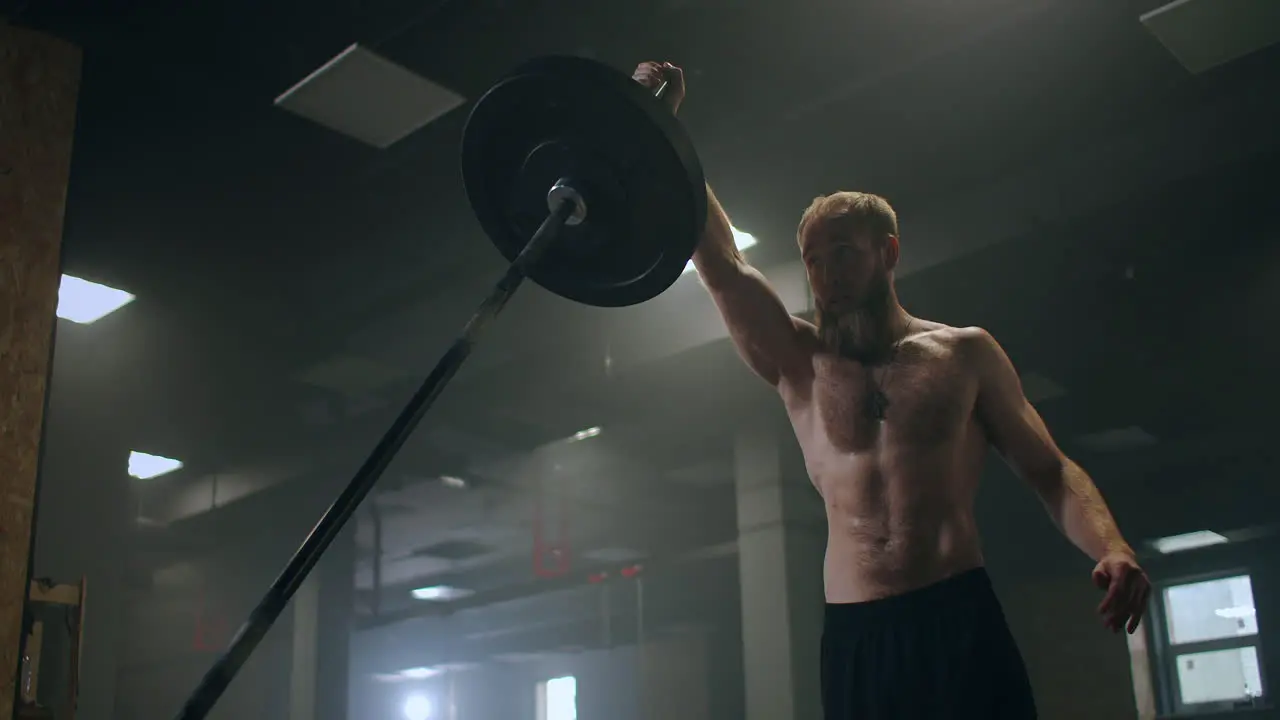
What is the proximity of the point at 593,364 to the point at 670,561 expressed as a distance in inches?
102

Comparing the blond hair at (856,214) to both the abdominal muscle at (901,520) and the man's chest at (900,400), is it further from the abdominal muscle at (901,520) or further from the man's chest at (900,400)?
the abdominal muscle at (901,520)

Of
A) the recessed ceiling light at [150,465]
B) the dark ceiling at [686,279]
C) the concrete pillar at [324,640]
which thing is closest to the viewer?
the dark ceiling at [686,279]

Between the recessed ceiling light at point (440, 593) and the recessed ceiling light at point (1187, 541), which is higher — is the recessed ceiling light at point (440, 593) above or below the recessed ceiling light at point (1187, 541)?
above

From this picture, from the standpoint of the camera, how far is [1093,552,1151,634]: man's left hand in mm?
1277

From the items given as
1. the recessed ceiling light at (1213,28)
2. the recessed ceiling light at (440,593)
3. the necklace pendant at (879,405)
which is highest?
the recessed ceiling light at (1213,28)

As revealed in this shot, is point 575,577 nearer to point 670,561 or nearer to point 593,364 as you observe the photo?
point 670,561

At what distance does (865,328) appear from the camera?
1.56 m

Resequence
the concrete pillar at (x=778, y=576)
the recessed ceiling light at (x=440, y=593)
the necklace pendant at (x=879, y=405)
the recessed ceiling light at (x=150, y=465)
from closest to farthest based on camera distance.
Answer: the necklace pendant at (x=879, y=405) → the concrete pillar at (x=778, y=576) → the recessed ceiling light at (x=150, y=465) → the recessed ceiling light at (x=440, y=593)

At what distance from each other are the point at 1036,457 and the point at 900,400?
0.20 metres

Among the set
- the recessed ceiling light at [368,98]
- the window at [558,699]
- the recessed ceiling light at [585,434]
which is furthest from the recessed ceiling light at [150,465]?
the window at [558,699]

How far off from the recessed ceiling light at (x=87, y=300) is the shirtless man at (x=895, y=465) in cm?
359

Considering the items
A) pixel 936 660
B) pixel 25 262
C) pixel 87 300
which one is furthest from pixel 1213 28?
pixel 87 300

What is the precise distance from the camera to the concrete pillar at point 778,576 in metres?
5.06

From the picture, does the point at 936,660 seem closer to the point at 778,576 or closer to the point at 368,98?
the point at 368,98
